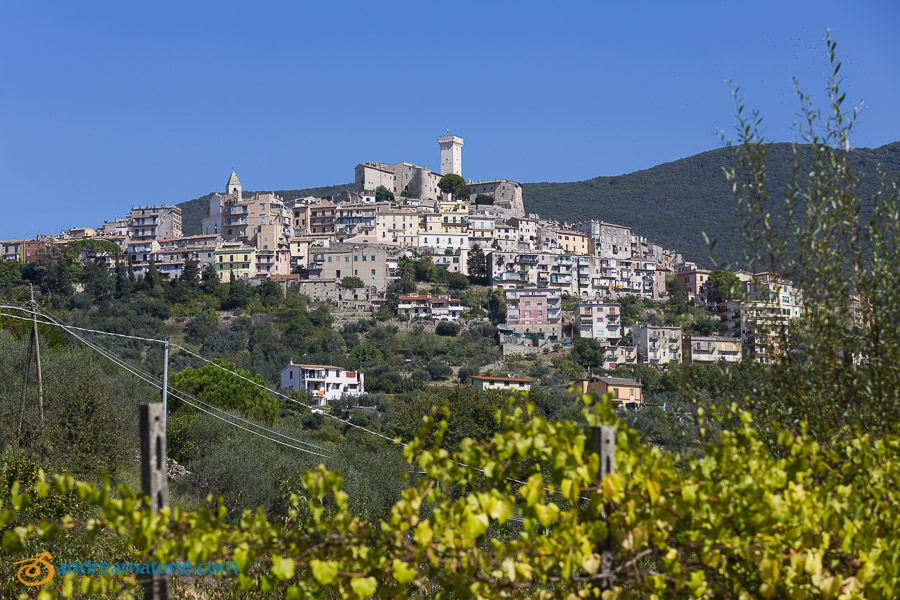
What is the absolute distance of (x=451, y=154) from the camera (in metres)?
123

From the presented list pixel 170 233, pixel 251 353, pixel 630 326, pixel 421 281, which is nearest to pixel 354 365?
pixel 251 353

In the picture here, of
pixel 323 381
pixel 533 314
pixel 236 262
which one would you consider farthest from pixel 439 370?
pixel 236 262

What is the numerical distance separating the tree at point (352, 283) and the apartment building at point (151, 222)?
1121 inches

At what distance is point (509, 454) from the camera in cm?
341

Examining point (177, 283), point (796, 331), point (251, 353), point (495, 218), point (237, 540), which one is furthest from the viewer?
point (495, 218)

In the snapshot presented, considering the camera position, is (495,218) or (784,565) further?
(495,218)

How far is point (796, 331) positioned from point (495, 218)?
304 ft

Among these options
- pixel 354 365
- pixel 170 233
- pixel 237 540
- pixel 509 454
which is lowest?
pixel 354 365

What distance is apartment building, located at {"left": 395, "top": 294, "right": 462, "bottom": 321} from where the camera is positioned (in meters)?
78.2

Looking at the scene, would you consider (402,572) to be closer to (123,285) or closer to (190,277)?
(123,285)

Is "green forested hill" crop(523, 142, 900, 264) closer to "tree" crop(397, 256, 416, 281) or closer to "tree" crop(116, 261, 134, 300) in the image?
"tree" crop(397, 256, 416, 281)

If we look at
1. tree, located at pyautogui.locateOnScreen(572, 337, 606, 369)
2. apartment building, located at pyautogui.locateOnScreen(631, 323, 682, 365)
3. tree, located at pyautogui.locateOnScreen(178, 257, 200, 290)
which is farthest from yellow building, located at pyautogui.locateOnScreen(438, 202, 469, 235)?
tree, located at pyautogui.locateOnScreen(178, 257, 200, 290)

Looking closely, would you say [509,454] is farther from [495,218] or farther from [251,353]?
[495,218]

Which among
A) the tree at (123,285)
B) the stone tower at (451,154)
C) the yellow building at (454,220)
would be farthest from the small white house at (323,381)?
the stone tower at (451,154)
